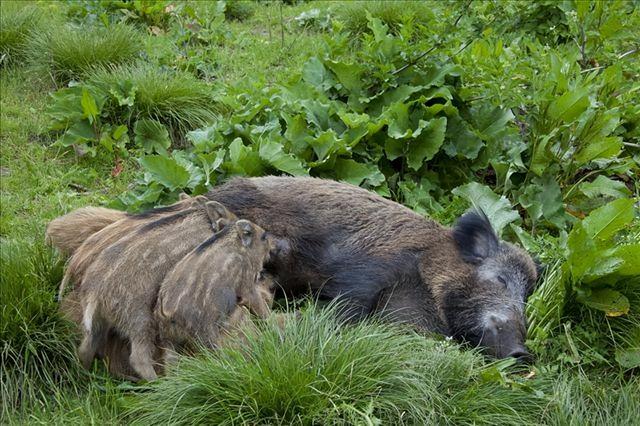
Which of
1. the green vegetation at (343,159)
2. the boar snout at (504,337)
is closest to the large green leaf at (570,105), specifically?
the green vegetation at (343,159)

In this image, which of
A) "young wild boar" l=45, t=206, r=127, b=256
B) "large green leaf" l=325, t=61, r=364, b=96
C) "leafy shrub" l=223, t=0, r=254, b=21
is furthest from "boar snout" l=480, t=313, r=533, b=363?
"leafy shrub" l=223, t=0, r=254, b=21

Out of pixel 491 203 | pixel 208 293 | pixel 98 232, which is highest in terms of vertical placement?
pixel 98 232

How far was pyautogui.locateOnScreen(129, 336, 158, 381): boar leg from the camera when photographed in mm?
4641

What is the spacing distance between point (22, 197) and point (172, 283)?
277 cm

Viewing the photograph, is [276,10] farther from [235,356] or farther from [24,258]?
[235,356]

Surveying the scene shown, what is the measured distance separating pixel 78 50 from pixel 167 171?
2811 mm

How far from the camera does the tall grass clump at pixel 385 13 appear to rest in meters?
9.67

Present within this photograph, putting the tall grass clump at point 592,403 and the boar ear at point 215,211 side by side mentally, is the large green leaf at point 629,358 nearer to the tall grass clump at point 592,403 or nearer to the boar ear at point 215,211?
the tall grass clump at point 592,403

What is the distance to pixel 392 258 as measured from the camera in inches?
215

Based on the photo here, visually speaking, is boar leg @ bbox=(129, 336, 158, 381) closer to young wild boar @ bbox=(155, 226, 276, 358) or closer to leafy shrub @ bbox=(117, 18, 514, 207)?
young wild boar @ bbox=(155, 226, 276, 358)

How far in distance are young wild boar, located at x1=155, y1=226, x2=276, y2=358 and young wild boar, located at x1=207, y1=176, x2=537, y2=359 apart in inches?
21.7

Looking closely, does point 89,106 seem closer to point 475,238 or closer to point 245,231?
point 245,231

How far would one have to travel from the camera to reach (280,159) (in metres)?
6.23

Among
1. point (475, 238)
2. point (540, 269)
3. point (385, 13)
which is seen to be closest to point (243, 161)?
point (475, 238)
